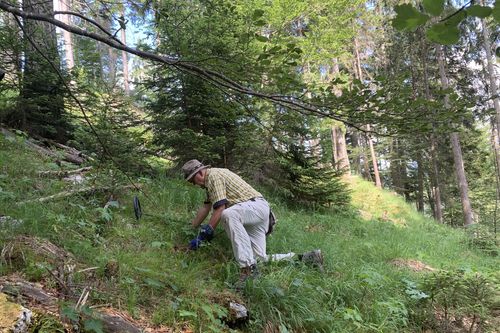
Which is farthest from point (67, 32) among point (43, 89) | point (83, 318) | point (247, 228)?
point (83, 318)

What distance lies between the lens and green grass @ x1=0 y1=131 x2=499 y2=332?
10.6ft

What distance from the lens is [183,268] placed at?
4.01 meters

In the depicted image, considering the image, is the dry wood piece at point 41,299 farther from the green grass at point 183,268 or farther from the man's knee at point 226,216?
the man's knee at point 226,216

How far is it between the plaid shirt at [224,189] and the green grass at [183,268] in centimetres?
59

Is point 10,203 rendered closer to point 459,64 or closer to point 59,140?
point 59,140

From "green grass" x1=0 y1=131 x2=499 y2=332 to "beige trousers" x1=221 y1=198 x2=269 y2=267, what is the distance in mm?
192

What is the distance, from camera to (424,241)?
9.04 metres

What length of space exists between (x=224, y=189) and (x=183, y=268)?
107 centimetres

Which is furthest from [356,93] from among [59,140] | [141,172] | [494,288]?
[59,140]

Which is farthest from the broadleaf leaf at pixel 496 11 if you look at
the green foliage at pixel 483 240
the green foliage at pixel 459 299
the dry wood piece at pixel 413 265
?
the green foliage at pixel 483 240

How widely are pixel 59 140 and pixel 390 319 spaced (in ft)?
23.5

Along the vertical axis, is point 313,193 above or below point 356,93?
below

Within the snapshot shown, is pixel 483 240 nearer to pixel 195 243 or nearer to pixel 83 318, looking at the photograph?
pixel 195 243

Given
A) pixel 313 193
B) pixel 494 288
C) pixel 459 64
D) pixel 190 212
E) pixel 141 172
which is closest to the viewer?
pixel 494 288
